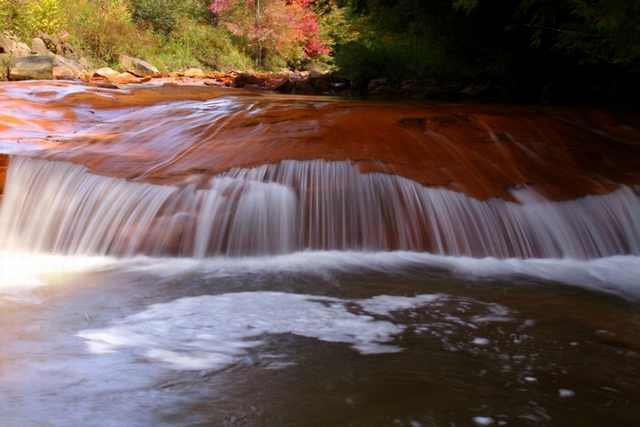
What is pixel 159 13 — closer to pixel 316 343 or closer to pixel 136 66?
pixel 136 66

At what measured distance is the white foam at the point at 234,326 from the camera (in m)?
2.75

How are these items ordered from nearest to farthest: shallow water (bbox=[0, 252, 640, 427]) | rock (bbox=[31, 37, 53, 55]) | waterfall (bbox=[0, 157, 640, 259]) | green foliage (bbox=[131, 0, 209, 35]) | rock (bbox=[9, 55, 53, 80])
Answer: shallow water (bbox=[0, 252, 640, 427])
waterfall (bbox=[0, 157, 640, 259])
rock (bbox=[9, 55, 53, 80])
rock (bbox=[31, 37, 53, 55])
green foliage (bbox=[131, 0, 209, 35])

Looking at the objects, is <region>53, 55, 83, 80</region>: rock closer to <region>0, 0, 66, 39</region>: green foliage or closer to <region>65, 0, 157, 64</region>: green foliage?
<region>0, 0, 66, 39</region>: green foliage

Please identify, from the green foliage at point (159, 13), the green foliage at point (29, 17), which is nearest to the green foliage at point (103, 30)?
the green foliage at point (29, 17)

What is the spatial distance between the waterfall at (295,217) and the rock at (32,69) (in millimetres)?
9813

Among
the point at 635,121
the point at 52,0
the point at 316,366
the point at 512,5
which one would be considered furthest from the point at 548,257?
the point at 52,0

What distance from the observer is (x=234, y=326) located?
3.06m

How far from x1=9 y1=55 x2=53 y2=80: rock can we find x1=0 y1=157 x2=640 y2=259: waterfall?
981 cm

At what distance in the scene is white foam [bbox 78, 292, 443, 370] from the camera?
9.01 feet

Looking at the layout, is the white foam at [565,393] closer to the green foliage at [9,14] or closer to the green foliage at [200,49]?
the green foliage at [9,14]

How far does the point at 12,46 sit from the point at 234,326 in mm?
15579

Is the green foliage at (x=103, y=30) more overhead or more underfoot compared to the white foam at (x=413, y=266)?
more overhead

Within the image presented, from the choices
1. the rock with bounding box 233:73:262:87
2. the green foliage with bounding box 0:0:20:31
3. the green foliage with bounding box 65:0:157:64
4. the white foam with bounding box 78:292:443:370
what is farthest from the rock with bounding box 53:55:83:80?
the white foam with bounding box 78:292:443:370

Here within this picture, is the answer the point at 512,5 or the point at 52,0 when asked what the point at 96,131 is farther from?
the point at 52,0
